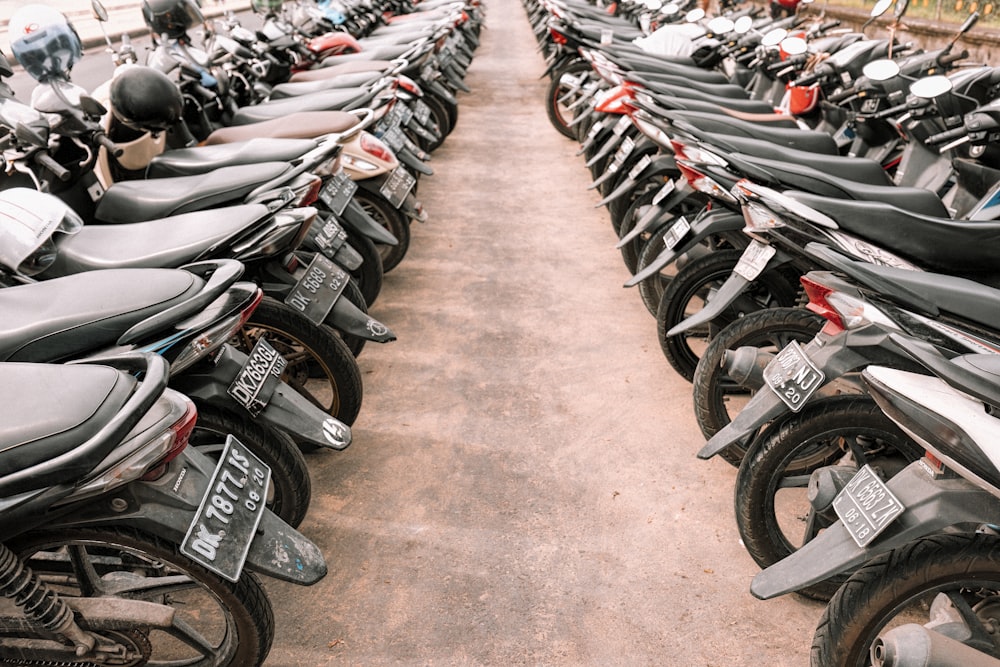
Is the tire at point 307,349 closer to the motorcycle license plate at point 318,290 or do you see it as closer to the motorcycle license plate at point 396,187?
the motorcycle license plate at point 318,290

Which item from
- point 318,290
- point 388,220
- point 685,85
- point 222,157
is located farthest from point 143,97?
point 685,85

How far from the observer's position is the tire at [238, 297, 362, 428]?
8.21 ft

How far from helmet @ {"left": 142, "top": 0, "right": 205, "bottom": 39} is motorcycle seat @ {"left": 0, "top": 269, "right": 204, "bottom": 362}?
2.79 m

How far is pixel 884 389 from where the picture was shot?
1480mm

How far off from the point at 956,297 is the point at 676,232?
1.33 metres

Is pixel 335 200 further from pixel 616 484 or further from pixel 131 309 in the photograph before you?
pixel 616 484

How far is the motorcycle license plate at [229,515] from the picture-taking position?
1597mm

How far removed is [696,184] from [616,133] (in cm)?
176

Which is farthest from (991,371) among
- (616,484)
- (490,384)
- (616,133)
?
(616,133)

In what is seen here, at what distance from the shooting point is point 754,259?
2498 mm

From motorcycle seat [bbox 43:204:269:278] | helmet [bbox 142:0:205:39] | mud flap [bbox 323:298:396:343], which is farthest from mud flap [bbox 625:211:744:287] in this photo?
helmet [bbox 142:0:205:39]

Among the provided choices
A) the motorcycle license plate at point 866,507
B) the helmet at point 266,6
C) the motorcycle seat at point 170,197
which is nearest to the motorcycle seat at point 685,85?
the motorcycle seat at point 170,197

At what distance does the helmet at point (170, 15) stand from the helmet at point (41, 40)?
1323 millimetres

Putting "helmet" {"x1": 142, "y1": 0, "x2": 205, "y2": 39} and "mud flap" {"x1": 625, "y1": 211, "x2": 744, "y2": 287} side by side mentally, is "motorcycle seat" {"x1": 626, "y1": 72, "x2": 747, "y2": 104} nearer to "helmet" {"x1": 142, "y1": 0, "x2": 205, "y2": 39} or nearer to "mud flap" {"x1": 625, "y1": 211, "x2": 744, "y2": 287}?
"mud flap" {"x1": 625, "y1": 211, "x2": 744, "y2": 287}
